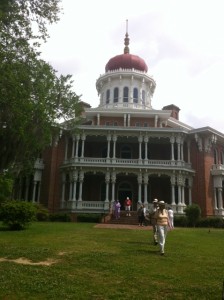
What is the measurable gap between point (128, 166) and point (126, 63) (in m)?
16.8

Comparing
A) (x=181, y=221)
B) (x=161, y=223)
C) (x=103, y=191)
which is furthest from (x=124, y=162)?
(x=161, y=223)

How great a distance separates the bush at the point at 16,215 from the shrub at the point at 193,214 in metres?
13.4

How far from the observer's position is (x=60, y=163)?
3547 cm

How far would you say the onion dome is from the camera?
144 ft

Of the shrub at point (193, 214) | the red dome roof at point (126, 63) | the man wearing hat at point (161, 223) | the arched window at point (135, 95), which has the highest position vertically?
the red dome roof at point (126, 63)

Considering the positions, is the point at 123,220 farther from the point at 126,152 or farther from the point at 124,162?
the point at 126,152

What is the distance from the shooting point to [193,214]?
90.8 feet

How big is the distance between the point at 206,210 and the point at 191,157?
5.68m

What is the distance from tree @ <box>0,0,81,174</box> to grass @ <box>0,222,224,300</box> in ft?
28.0

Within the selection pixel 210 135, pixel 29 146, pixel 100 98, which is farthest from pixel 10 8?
pixel 100 98

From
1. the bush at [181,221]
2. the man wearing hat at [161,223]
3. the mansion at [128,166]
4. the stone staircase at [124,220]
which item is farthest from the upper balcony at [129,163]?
the man wearing hat at [161,223]

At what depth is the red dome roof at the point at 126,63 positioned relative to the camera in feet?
144

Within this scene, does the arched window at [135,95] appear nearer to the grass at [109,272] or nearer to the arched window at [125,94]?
the arched window at [125,94]

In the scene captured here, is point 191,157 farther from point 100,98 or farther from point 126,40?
point 126,40
